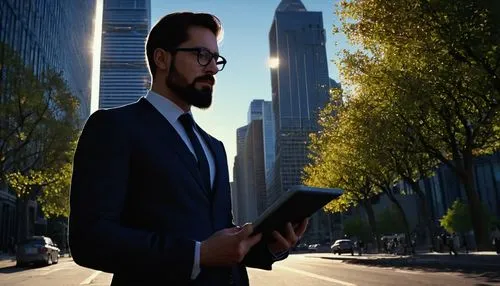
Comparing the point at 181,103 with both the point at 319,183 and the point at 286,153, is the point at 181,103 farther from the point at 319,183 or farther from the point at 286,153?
the point at 286,153

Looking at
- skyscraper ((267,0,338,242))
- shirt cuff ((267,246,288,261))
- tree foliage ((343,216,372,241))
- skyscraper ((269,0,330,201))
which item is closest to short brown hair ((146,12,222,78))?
shirt cuff ((267,246,288,261))

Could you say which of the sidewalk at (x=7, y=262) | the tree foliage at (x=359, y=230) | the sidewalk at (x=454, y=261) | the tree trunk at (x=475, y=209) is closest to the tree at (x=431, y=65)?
the tree trunk at (x=475, y=209)

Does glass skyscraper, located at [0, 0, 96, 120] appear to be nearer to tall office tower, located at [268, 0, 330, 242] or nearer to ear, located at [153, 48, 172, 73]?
ear, located at [153, 48, 172, 73]

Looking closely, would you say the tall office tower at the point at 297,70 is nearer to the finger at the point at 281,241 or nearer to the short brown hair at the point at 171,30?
the short brown hair at the point at 171,30

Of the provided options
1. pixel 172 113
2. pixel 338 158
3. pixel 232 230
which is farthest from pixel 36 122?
pixel 232 230

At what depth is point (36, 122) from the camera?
1098 inches

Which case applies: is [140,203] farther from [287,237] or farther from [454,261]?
[454,261]

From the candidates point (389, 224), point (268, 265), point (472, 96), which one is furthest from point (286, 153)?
point (268, 265)

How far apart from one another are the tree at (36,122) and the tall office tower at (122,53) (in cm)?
15113

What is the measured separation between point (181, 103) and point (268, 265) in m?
0.83

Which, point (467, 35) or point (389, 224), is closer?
point (467, 35)

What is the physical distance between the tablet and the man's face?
65 cm

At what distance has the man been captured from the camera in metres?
1.66

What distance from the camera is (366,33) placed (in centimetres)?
2033
